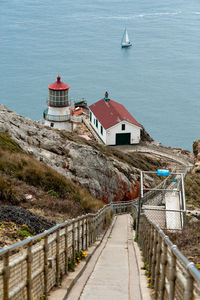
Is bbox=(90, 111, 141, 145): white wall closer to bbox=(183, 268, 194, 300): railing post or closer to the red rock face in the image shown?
the red rock face

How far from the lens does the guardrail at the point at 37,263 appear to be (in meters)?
4.46

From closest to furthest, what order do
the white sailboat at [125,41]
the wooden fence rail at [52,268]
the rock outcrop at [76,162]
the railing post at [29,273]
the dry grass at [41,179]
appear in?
the wooden fence rail at [52,268] → the railing post at [29,273] → the dry grass at [41,179] → the rock outcrop at [76,162] → the white sailboat at [125,41]

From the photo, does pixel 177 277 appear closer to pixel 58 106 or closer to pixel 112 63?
pixel 58 106

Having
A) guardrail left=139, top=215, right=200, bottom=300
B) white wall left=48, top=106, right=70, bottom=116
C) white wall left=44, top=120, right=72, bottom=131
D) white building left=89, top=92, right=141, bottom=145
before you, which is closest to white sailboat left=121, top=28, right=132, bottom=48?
white wall left=44, top=120, right=72, bottom=131

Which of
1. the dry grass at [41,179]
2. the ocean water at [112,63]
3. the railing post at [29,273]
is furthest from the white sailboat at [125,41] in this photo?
the railing post at [29,273]

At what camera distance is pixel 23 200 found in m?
12.2

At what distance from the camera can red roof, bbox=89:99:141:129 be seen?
5416 centimetres

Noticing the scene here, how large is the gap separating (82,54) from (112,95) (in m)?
35.9

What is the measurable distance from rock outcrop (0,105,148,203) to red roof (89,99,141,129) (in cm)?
2863

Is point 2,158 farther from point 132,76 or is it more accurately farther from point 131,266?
point 132,76

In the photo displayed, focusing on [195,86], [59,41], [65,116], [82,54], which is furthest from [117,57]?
[65,116]

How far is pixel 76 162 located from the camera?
22.1 meters

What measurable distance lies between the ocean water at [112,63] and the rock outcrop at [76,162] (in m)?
43.5

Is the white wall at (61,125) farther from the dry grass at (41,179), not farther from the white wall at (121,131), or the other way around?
the dry grass at (41,179)
